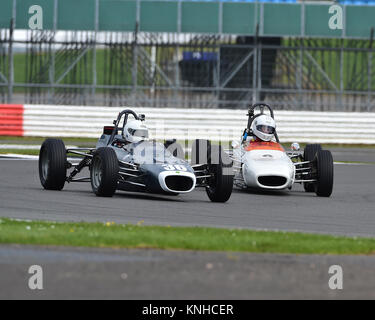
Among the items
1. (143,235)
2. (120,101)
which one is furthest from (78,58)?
(143,235)

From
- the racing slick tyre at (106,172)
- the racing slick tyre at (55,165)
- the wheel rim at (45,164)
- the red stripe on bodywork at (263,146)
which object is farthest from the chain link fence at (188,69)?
the racing slick tyre at (106,172)

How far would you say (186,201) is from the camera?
14234 millimetres

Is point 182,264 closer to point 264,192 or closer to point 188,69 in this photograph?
point 264,192

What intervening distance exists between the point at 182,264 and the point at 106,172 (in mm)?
5500

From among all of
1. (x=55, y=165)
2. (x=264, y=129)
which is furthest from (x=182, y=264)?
(x=264, y=129)

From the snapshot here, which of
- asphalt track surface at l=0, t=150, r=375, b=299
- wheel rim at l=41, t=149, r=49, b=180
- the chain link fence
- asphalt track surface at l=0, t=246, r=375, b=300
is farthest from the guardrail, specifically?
asphalt track surface at l=0, t=246, r=375, b=300

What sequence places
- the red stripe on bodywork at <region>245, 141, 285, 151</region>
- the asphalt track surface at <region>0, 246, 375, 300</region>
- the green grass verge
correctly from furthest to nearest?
the red stripe on bodywork at <region>245, 141, 285, 151</region>
the green grass verge
the asphalt track surface at <region>0, 246, 375, 300</region>

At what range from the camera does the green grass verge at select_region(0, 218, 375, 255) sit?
30.4 feet

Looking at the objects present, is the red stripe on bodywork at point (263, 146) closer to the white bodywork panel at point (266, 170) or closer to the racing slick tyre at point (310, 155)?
→ the white bodywork panel at point (266, 170)

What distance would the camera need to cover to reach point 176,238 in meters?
9.62

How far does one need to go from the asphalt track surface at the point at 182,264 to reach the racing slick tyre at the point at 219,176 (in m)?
0.69

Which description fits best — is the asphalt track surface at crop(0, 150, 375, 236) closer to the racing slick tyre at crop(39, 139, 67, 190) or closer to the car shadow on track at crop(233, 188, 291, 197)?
the car shadow on track at crop(233, 188, 291, 197)

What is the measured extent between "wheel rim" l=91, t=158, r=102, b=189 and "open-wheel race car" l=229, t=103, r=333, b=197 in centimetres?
246

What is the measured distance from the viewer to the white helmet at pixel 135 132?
15000 mm
